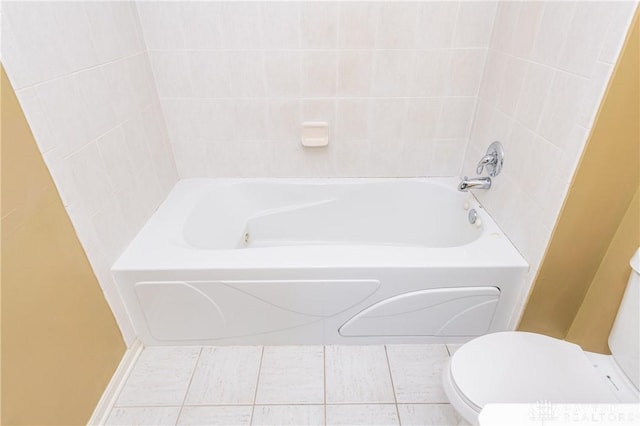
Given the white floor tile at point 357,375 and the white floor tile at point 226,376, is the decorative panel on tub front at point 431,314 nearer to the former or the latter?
the white floor tile at point 357,375

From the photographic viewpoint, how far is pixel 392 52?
1682 mm

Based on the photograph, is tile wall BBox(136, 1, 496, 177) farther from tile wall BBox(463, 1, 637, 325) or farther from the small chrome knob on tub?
the small chrome knob on tub

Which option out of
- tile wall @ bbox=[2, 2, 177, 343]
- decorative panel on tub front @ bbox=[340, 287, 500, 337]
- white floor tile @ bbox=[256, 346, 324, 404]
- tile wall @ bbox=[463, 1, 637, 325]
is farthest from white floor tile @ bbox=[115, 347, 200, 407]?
tile wall @ bbox=[463, 1, 637, 325]

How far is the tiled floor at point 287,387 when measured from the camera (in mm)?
1351

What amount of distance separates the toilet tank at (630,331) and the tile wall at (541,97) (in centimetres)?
27

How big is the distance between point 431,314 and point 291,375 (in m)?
0.64

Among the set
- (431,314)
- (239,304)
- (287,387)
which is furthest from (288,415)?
(431,314)

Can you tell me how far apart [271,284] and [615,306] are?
1.23 metres

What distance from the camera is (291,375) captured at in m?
1.50

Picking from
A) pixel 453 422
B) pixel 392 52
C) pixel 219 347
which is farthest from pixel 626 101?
pixel 219 347

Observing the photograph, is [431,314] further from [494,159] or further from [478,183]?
[494,159]

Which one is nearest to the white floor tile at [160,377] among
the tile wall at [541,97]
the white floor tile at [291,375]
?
the white floor tile at [291,375]

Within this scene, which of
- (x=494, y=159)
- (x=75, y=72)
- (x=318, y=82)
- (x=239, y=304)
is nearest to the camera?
(x=75, y=72)

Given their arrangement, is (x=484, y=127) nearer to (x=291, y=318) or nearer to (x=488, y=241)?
(x=488, y=241)
